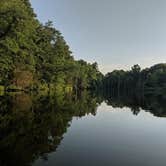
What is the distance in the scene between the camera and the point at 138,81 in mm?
164125

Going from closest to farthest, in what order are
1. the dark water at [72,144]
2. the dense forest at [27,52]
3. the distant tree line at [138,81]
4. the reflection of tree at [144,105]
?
Result: the dark water at [72,144] < the reflection of tree at [144,105] < the dense forest at [27,52] < the distant tree line at [138,81]

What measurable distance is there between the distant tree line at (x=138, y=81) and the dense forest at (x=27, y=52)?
54244 millimetres

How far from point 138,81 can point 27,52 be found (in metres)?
116

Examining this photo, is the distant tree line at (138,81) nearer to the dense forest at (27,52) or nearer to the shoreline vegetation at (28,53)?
the shoreline vegetation at (28,53)

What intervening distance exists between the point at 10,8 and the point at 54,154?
108 ft

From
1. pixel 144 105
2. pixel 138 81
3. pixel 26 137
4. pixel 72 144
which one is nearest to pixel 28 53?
pixel 144 105

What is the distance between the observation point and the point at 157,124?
24.7 m

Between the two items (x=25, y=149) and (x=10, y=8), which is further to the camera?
(x=10, y=8)

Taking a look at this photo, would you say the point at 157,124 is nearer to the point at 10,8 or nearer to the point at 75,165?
the point at 75,165

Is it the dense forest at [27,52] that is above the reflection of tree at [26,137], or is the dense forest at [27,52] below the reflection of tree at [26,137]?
above

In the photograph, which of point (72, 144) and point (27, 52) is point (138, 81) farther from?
point (72, 144)

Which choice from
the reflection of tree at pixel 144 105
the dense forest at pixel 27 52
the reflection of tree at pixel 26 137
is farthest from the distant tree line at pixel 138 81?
the reflection of tree at pixel 26 137

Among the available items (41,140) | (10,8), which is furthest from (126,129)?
(10,8)

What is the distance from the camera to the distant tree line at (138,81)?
136m
